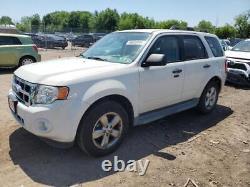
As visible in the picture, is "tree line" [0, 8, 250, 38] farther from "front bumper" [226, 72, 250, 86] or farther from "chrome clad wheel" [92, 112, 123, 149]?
"chrome clad wheel" [92, 112, 123, 149]

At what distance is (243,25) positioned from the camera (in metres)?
62.8

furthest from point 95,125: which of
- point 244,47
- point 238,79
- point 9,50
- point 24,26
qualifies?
point 24,26

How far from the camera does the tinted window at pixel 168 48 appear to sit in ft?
17.1

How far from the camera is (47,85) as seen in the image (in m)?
3.98

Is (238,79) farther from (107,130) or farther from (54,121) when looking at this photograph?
(54,121)

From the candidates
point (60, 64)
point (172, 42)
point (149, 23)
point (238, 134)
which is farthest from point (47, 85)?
point (149, 23)

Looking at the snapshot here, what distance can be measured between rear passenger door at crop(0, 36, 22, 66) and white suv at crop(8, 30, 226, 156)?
7751 millimetres

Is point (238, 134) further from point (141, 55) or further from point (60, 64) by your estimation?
point (60, 64)

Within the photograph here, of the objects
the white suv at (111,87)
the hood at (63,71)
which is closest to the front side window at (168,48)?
the white suv at (111,87)

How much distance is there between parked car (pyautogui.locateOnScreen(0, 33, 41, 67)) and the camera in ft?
40.4

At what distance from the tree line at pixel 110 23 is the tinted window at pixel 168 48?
14.0 meters

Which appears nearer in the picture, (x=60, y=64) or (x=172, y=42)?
(x=60, y=64)

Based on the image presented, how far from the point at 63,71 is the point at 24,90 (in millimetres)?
611

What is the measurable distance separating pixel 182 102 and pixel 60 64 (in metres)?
Result: 2.50
